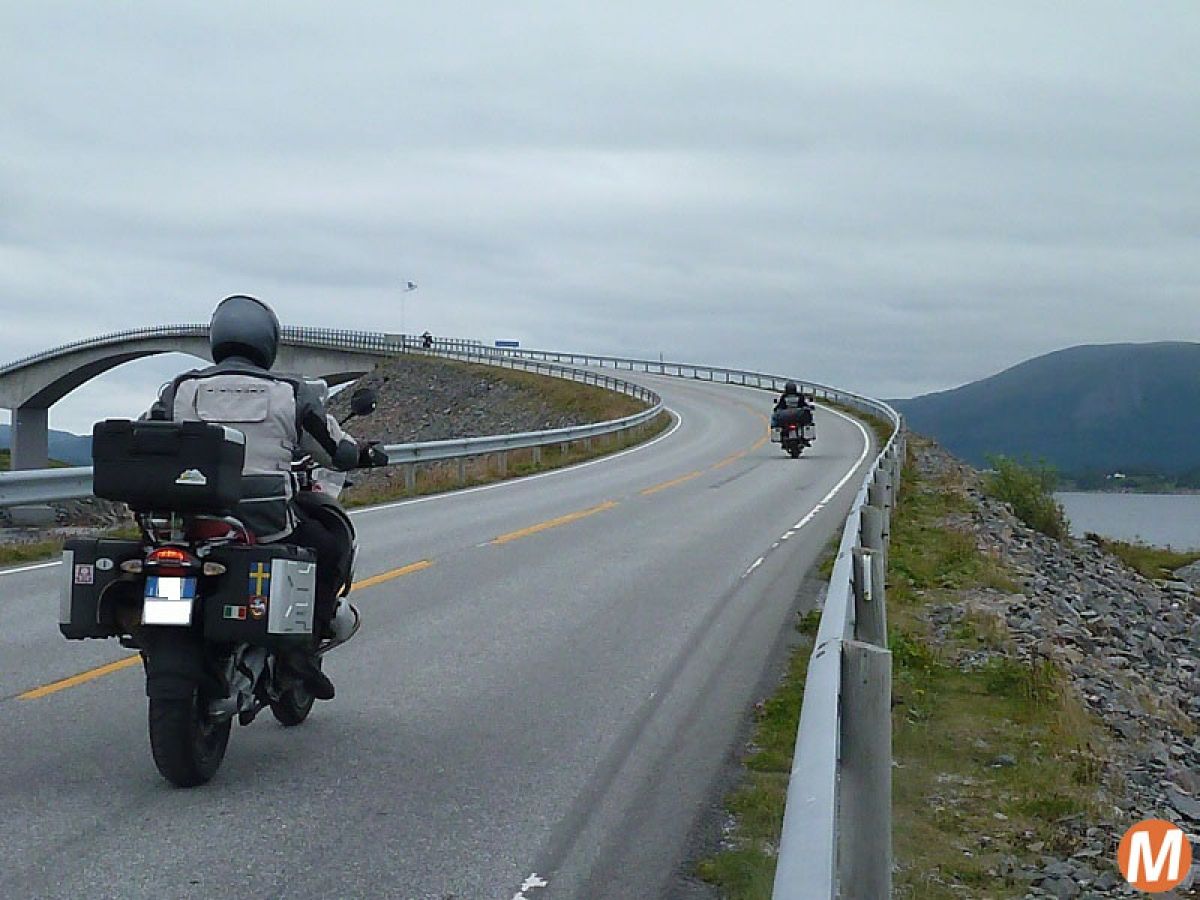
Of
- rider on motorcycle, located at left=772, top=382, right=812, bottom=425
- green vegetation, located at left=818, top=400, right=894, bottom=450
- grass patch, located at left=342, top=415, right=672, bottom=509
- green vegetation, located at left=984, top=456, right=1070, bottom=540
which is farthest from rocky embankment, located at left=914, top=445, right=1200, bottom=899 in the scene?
green vegetation, located at left=818, top=400, right=894, bottom=450

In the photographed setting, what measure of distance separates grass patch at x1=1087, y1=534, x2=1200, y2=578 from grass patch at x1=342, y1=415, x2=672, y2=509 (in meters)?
13.4

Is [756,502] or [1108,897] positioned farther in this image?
[756,502]

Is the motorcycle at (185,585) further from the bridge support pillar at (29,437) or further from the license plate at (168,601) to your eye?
the bridge support pillar at (29,437)

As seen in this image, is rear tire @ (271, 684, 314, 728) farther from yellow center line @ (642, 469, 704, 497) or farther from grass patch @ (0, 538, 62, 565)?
yellow center line @ (642, 469, 704, 497)

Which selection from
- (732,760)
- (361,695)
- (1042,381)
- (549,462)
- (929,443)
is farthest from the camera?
(1042,381)

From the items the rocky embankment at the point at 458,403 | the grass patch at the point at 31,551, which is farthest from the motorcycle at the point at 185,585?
the rocky embankment at the point at 458,403

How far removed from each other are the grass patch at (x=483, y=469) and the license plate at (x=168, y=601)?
16286 millimetres

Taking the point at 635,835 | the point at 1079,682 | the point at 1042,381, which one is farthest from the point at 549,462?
the point at 1042,381

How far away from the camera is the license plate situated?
247 inches

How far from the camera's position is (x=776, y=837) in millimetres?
6398

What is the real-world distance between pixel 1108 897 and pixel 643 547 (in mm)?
11499

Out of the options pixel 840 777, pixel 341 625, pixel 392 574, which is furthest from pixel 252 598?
pixel 392 574

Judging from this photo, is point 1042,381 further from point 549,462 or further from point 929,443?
point 549,462
